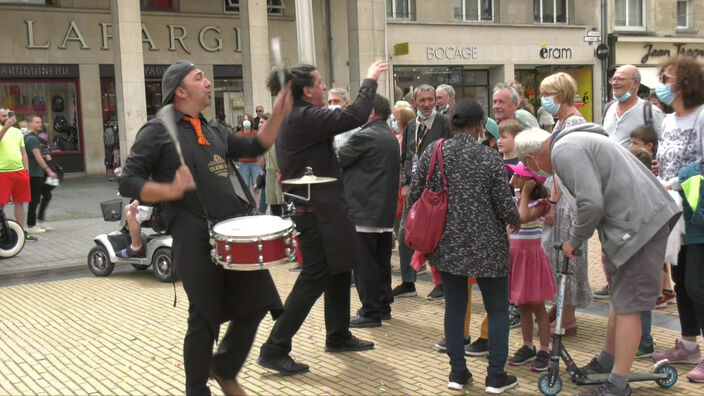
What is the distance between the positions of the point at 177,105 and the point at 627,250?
275cm

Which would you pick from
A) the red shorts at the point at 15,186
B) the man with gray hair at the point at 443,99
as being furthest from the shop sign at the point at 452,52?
the man with gray hair at the point at 443,99

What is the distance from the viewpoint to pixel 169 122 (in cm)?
363

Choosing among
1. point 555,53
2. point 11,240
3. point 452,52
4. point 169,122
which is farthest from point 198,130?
point 555,53

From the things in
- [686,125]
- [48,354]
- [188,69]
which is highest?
[188,69]

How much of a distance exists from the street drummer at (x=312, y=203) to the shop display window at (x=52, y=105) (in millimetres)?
19490

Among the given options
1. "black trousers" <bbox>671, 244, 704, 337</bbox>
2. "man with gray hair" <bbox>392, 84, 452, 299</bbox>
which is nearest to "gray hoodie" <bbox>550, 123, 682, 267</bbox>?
"black trousers" <bbox>671, 244, 704, 337</bbox>

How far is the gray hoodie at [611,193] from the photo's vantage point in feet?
A: 13.0

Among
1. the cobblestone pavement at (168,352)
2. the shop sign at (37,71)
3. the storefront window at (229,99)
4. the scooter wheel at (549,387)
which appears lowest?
the cobblestone pavement at (168,352)

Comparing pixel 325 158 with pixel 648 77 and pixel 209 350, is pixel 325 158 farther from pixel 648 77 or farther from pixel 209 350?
pixel 648 77

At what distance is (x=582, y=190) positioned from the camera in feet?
13.0

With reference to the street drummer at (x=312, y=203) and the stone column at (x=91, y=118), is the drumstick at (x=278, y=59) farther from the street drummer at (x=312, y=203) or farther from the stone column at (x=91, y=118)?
the stone column at (x=91, y=118)

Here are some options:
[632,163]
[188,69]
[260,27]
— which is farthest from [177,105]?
[260,27]

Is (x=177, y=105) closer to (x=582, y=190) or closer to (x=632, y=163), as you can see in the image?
(x=582, y=190)

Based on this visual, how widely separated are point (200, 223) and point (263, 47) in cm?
1879
